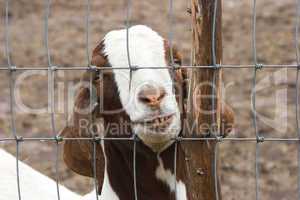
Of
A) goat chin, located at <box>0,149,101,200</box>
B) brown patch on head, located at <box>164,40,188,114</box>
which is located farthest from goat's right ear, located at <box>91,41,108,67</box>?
goat chin, located at <box>0,149,101,200</box>

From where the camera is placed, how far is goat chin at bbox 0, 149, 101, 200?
4.38 m

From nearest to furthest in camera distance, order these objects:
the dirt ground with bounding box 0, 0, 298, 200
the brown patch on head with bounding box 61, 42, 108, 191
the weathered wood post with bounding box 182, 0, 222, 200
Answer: the weathered wood post with bounding box 182, 0, 222, 200 < the brown patch on head with bounding box 61, 42, 108, 191 < the dirt ground with bounding box 0, 0, 298, 200

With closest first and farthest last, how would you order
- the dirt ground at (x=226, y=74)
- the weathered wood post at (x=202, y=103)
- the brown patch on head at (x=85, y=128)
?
the weathered wood post at (x=202, y=103), the brown patch on head at (x=85, y=128), the dirt ground at (x=226, y=74)

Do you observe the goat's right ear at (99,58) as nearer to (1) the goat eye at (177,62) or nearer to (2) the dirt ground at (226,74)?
A: (1) the goat eye at (177,62)

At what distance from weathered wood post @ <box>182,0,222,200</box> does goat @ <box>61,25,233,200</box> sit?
0.28 feet

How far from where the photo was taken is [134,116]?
115 inches

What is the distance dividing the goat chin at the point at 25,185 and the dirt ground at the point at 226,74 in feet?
4.63

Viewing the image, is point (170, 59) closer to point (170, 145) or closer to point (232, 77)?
point (170, 145)

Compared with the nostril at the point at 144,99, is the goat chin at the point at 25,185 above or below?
below

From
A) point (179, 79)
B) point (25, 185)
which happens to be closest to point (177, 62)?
point (179, 79)

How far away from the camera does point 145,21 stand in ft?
32.7

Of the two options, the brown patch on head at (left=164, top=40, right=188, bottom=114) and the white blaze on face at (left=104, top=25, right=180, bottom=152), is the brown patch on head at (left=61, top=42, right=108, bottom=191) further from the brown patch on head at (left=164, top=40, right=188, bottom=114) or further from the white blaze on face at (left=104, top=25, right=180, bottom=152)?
the brown patch on head at (left=164, top=40, right=188, bottom=114)

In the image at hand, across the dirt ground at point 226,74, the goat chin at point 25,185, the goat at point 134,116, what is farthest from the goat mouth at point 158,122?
the dirt ground at point 226,74

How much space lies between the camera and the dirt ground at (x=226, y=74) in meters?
6.39
